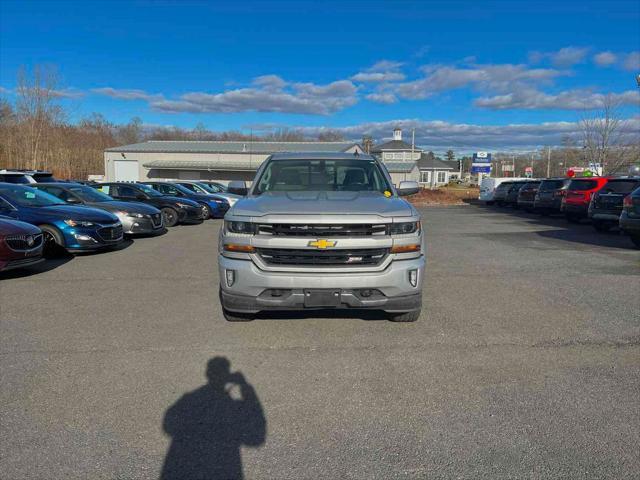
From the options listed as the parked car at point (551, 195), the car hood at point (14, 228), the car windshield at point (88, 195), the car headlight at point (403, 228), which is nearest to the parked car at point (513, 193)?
the parked car at point (551, 195)

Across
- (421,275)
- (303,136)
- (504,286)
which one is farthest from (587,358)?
(303,136)

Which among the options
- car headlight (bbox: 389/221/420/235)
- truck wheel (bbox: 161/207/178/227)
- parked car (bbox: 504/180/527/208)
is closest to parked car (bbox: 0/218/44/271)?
car headlight (bbox: 389/221/420/235)

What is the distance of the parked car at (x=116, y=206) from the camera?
38.7ft

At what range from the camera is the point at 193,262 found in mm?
9102

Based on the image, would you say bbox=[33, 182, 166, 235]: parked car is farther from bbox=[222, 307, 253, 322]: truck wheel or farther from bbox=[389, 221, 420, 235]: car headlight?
bbox=[389, 221, 420, 235]: car headlight

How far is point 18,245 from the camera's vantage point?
7051 mm

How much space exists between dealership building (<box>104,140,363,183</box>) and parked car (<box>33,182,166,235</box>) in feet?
110

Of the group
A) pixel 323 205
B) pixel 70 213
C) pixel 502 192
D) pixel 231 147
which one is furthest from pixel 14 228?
pixel 231 147

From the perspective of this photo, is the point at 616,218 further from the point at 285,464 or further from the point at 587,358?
the point at 285,464

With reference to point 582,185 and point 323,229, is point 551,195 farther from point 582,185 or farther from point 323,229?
point 323,229

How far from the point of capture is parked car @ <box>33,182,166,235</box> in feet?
38.7

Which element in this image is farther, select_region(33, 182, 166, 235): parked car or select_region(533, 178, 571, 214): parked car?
select_region(533, 178, 571, 214): parked car

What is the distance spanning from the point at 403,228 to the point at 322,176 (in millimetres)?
1879

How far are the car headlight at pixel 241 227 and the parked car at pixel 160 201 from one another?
482 inches
